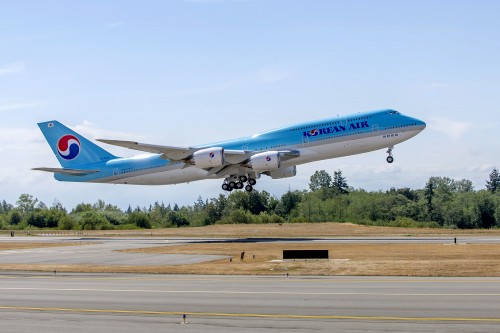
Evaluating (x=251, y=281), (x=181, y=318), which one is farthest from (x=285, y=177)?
(x=181, y=318)

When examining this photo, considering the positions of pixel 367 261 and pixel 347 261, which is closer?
pixel 367 261

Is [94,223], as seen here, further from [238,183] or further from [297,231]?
[238,183]

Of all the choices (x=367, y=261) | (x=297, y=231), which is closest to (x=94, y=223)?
(x=297, y=231)

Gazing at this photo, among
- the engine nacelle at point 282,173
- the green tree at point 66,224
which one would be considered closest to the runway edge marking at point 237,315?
the engine nacelle at point 282,173

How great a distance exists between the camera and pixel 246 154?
203ft

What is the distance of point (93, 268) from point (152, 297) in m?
13.8

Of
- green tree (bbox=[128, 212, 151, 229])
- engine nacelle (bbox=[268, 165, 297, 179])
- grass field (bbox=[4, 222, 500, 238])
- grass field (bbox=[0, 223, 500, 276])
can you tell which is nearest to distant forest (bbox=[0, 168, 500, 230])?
green tree (bbox=[128, 212, 151, 229])

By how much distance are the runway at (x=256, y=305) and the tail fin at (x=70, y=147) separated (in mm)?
42982

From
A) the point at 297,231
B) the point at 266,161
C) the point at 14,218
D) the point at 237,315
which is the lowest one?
the point at 237,315

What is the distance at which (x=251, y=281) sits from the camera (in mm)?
27672

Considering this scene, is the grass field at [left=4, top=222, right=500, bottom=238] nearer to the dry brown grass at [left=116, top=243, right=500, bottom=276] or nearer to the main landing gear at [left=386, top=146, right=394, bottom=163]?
the main landing gear at [left=386, top=146, right=394, bottom=163]

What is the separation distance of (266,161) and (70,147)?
2229 centimetres

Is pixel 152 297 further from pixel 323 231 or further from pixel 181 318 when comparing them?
pixel 323 231

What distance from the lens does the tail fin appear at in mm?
70688
